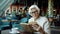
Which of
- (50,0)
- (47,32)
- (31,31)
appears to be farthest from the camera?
(50,0)

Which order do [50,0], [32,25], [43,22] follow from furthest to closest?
1. [50,0]
2. [43,22]
3. [32,25]

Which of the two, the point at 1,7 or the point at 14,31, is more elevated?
the point at 1,7

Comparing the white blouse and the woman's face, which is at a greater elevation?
the woman's face

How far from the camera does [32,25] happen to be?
5.58ft

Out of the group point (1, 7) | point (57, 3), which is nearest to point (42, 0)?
point (57, 3)

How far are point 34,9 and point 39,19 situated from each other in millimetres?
147

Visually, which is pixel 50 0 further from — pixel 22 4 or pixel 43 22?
pixel 43 22

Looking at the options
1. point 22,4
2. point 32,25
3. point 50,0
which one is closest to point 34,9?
point 32,25

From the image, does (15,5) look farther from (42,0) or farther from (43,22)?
(43,22)

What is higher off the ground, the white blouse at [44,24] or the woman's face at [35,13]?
the woman's face at [35,13]

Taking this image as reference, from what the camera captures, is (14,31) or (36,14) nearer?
(14,31)

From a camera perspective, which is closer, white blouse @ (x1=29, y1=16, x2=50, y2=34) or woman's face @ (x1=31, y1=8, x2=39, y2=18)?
white blouse @ (x1=29, y1=16, x2=50, y2=34)

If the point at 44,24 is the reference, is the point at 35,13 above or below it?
above

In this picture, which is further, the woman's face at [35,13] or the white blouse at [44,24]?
the woman's face at [35,13]
